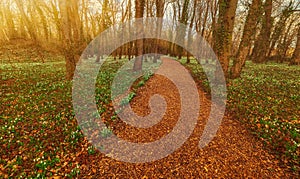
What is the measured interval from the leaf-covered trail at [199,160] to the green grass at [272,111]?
1.39 feet

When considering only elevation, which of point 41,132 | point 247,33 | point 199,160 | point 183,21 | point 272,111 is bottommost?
point 199,160

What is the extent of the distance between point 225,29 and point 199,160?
8.06 meters

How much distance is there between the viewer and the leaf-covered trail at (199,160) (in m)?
4.02

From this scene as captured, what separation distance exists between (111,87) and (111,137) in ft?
15.3

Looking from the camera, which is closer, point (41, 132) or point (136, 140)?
point (136, 140)

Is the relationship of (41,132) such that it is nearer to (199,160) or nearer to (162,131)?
(162,131)

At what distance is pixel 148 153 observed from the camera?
4625 mm

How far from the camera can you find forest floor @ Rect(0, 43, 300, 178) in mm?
4113

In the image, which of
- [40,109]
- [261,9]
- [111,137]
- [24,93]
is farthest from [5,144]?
[261,9]

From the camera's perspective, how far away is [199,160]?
4.39m

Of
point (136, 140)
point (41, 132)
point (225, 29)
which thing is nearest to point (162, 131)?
point (136, 140)

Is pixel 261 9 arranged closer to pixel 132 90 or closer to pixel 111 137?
pixel 132 90

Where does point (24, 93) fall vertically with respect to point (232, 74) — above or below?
below

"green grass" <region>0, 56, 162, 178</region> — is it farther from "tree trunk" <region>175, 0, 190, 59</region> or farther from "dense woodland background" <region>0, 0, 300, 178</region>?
"tree trunk" <region>175, 0, 190, 59</region>
